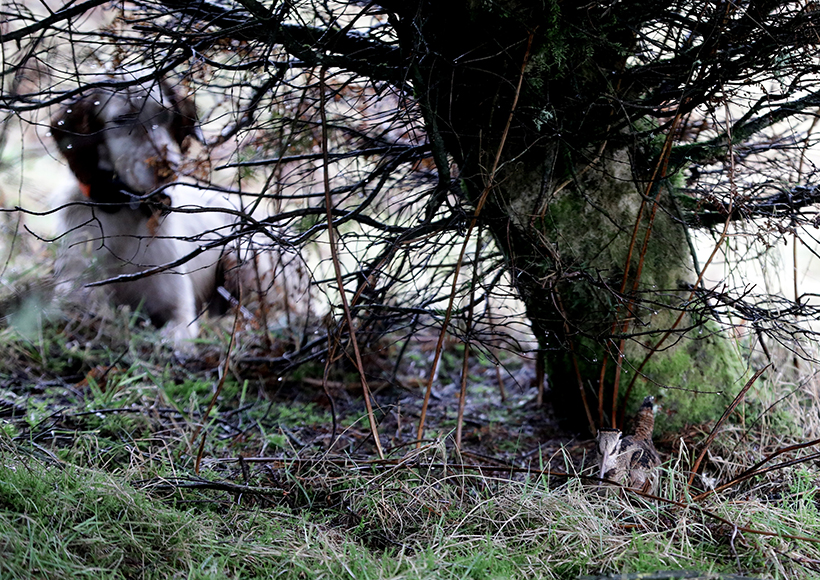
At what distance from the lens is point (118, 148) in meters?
3.12

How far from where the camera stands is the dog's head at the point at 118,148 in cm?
280

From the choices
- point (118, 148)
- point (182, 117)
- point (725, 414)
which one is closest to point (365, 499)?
point (725, 414)

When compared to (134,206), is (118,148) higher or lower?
higher

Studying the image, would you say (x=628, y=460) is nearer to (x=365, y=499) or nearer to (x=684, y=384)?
(x=684, y=384)

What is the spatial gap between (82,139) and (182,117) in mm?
822

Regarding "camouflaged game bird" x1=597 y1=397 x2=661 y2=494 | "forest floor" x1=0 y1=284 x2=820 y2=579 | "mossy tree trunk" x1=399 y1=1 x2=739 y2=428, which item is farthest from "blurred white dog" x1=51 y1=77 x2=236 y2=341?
"camouflaged game bird" x1=597 y1=397 x2=661 y2=494

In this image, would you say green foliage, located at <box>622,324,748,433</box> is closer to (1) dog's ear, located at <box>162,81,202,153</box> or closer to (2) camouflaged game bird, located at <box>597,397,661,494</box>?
(2) camouflaged game bird, located at <box>597,397,661,494</box>

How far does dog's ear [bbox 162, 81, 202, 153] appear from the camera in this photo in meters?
2.40

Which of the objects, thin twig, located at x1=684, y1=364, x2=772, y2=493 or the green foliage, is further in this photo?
the green foliage

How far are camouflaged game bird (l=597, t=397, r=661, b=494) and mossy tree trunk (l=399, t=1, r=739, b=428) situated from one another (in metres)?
0.18

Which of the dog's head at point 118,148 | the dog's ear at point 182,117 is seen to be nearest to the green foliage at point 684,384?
the dog's ear at point 182,117

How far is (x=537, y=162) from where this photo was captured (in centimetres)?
224

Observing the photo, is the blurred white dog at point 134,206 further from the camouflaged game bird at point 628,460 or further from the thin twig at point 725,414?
the thin twig at point 725,414

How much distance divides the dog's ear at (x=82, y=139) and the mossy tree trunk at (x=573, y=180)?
173cm
